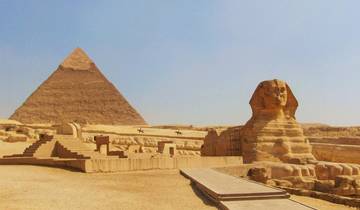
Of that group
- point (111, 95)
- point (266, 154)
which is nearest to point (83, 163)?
point (266, 154)

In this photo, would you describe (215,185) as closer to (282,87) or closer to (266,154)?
(266,154)

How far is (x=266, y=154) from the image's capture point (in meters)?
13.0

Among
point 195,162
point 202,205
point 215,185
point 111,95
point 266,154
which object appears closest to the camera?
point 202,205

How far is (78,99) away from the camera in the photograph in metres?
118

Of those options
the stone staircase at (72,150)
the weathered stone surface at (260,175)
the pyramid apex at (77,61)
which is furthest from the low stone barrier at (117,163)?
the pyramid apex at (77,61)

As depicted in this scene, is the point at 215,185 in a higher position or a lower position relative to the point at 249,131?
lower

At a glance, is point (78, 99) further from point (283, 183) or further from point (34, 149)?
point (283, 183)

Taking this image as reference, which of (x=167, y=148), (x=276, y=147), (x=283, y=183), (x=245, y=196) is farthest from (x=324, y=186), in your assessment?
(x=167, y=148)

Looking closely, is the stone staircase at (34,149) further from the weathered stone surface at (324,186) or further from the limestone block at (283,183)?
the weathered stone surface at (324,186)

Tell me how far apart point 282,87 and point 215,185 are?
318 inches

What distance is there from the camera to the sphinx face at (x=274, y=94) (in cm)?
1407

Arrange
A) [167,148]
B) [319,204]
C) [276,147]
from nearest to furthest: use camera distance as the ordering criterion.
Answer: [319,204] → [276,147] → [167,148]

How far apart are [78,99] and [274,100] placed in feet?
357

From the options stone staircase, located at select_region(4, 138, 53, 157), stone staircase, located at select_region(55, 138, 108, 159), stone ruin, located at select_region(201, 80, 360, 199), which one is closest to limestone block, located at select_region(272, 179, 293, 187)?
stone ruin, located at select_region(201, 80, 360, 199)
